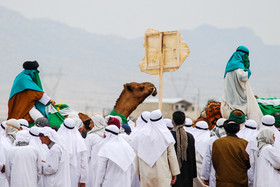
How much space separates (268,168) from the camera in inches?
336

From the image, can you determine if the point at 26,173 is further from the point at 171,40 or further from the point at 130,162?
the point at 171,40

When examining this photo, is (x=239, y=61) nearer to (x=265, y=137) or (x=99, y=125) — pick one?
(x=99, y=125)

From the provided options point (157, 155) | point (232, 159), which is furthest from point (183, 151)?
point (232, 159)

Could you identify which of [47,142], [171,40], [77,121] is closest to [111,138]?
[47,142]

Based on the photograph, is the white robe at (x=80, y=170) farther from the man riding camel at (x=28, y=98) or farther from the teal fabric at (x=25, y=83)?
the teal fabric at (x=25, y=83)

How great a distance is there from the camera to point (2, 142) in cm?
904

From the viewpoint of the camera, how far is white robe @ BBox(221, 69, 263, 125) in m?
11.8

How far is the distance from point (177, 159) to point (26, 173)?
100 inches

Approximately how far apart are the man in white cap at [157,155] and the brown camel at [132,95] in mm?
4973

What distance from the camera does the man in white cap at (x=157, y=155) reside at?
8789mm

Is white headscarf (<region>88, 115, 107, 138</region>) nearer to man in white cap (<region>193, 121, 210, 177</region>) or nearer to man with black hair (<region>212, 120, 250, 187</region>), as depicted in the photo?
man in white cap (<region>193, 121, 210, 177</region>)

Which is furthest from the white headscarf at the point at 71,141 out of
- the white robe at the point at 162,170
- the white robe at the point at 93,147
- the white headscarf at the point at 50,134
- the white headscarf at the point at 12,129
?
the white robe at the point at 162,170

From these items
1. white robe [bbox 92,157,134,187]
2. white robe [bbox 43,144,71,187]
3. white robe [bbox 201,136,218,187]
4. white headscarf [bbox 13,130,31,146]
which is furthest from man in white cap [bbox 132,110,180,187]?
white headscarf [bbox 13,130,31,146]

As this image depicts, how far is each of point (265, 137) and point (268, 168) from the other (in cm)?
51
